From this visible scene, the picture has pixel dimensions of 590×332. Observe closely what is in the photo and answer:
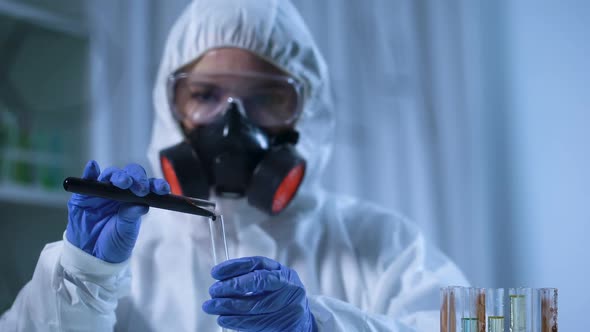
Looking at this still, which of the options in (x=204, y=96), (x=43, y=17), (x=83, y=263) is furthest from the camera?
(x=43, y=17)

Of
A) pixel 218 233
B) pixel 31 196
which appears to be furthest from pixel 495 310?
pixel 31 196

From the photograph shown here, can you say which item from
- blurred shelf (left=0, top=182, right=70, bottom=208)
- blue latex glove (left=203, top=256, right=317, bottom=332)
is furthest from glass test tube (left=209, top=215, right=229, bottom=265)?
blurred shelf (left=0, top=182, right=70, bottom=208)

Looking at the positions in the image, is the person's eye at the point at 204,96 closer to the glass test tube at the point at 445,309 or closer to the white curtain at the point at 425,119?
the glass test tube at the point at 445,309

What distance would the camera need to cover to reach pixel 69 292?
42.4 inches

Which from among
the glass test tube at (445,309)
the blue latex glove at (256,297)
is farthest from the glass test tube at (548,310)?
the blue latex glove at (256,297)

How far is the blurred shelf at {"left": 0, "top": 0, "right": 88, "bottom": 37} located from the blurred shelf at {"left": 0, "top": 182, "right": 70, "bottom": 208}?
24.3 inches

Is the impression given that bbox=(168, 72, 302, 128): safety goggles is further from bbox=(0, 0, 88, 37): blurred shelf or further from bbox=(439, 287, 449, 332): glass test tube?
bbox=(0, 0, 88, 37): blurred shelf

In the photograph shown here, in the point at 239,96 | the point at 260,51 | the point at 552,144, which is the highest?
the point at 260,51

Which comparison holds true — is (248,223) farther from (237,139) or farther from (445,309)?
(445,309)

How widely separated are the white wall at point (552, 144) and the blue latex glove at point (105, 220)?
4.09 ft

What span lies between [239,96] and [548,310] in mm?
774

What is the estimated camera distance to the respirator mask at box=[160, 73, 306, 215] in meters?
1.28

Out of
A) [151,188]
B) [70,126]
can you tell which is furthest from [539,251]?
[70,126]

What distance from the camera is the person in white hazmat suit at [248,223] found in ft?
3.61
